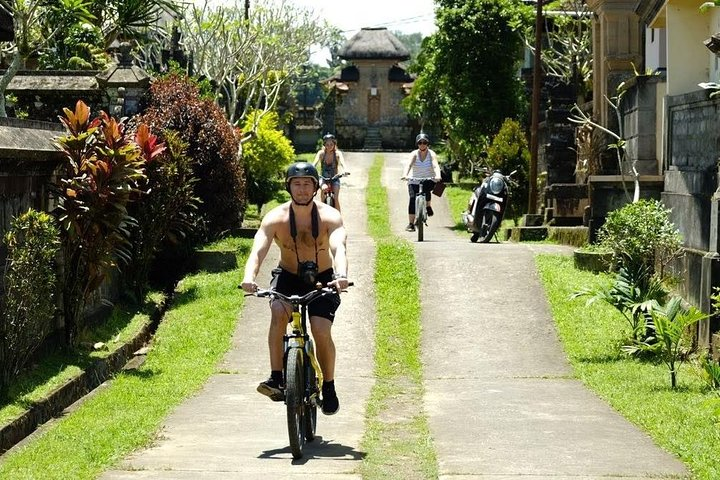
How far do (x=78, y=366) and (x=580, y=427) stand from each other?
4.74m

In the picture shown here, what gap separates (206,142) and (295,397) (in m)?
10.5

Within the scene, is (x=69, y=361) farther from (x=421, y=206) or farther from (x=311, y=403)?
(x=421, y=206)

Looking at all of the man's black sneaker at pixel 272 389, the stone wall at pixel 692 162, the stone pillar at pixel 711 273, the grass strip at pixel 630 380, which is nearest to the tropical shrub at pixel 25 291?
the man's black sneaker at pixel 272 389

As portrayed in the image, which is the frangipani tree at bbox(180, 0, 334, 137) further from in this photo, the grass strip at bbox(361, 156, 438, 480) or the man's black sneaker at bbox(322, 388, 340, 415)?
the man's black sneaker at bbox(322, 388, 340, 415)

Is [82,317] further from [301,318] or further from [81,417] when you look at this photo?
[301,318]

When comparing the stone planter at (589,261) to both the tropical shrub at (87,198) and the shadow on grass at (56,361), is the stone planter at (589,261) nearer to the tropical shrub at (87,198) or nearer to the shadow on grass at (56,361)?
the shadow on grass at (56,361)

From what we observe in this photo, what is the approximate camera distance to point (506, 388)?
12.2 m

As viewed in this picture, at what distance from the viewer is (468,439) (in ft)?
31.3

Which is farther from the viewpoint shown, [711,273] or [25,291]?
[711,273]

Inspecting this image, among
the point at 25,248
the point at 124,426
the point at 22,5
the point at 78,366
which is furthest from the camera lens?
the point at 22,5

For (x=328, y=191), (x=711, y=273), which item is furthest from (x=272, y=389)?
(x=328, y=191)

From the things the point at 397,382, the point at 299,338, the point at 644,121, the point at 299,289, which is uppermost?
the point at 644,121

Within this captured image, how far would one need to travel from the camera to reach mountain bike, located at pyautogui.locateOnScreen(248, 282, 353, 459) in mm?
8688

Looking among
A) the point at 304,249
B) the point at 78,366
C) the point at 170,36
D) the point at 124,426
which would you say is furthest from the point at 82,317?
the point at 170,36
